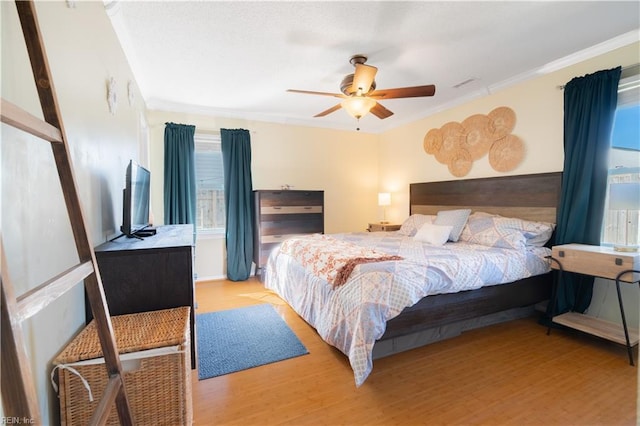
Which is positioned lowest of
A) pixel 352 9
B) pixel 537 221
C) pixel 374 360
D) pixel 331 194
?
pixel 374 360

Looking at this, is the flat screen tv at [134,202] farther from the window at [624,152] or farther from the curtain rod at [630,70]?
the curtain rod at [630,70]

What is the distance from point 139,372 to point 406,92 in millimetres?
2672

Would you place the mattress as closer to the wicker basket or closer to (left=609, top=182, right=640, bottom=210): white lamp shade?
(left=609, top=182, right=640, bottom=210): white lamp shade

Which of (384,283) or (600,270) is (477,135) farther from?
(384,283)

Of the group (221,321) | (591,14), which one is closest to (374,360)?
(221,321)

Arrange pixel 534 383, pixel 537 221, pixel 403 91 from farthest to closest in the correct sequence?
pixel 537 221, pixel 403 91, pixel 534 383

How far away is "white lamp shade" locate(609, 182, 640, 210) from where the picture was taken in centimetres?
247

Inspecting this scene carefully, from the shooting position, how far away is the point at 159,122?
4.04 meters

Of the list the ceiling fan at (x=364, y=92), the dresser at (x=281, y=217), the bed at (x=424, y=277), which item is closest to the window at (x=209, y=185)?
the dresser at (x=281, y=217)

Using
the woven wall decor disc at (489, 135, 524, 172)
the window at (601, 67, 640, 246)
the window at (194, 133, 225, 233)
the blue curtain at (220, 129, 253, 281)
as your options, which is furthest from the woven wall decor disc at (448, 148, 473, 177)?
the window at (194, 133, 225, 233)

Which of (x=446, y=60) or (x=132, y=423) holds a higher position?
(x=446, y=60)

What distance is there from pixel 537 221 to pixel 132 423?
11.9 feet

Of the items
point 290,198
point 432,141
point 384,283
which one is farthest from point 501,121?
point 290,198

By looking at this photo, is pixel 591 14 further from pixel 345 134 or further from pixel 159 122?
pixel 159 122
